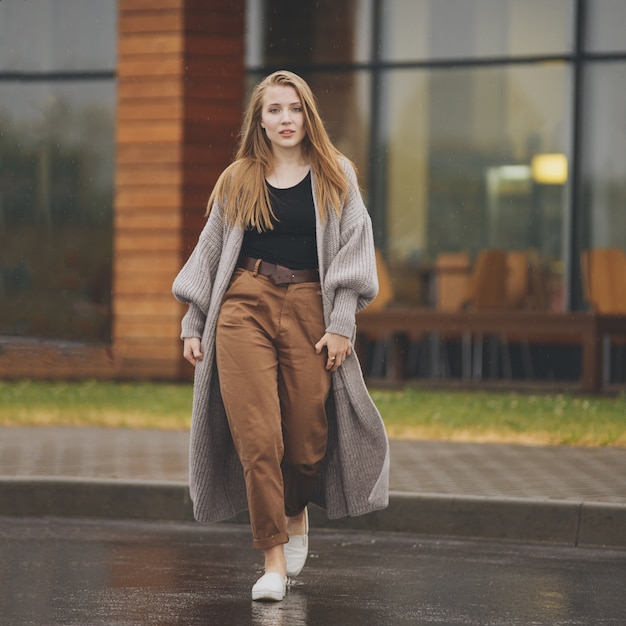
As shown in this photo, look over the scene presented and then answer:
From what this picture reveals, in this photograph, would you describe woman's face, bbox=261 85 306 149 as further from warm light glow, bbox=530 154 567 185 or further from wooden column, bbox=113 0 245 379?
warm light glow, bbox=530 154 567 185

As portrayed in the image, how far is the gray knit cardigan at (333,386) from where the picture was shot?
516 centimetres

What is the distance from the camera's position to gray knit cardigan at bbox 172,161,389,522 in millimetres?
5160

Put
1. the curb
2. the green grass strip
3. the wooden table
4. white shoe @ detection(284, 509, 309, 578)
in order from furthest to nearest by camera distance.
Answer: the wooden table, the green grass strip, the curb, white shoe @ detection(284, 509, 309, 578)

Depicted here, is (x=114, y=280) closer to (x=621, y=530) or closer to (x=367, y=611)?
(x=621, y=530)

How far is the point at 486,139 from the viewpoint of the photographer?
16.1 m

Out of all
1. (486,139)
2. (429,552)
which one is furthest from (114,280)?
(429,552)

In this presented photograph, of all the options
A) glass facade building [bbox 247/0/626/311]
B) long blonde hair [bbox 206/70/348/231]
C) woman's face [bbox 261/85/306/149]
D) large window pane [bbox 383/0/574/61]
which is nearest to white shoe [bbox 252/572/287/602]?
long blonde hair [bbox 206/70/348/231]

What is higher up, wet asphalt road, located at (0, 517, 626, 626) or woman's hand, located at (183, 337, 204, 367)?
woman's hand, located at (183, 337, 204, 367)

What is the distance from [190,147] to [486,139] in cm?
358

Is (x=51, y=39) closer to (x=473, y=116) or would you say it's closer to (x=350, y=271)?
(x=473, y=116)

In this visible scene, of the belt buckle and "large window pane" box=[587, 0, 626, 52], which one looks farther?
"large window pane" box=[587, 0, 626, 52]

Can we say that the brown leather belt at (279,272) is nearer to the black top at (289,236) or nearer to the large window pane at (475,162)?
the black top at (289,236)

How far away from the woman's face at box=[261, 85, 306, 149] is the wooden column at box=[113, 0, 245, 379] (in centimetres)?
928

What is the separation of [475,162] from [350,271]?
1125 cm
